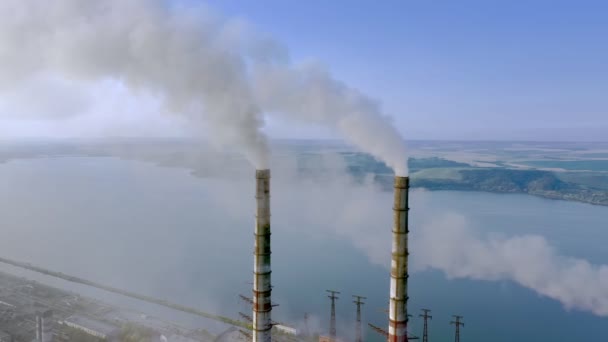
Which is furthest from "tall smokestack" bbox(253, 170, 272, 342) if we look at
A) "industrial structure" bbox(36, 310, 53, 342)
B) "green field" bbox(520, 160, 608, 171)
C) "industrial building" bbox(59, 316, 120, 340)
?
"green field" bbox(520, 160, 608, 171)

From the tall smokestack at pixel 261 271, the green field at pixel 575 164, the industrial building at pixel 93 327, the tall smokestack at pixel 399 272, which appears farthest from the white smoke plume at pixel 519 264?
the green field at pixel 575 164

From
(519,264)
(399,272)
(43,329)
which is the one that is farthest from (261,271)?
(519,264)

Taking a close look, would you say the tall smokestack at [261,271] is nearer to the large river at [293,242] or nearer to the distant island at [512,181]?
the large river at [293,242]

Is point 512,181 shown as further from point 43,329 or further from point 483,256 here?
point 43,329

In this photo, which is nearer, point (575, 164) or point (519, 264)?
point (519, 264)

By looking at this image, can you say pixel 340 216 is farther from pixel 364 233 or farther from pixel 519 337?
pixel 519 337
